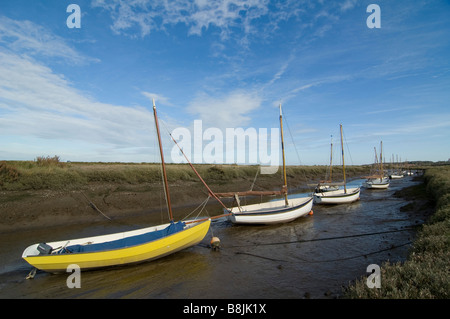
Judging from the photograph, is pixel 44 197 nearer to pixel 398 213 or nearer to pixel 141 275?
pixel 141 275

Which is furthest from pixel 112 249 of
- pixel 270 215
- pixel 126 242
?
pixel 270 215

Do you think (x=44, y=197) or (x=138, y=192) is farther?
(x=138, y=192)

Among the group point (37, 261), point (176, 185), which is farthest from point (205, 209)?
point (37, 261)

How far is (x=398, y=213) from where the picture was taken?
23.9m

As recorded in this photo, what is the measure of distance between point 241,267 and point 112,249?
6585 millimetres

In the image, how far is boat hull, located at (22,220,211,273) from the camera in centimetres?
1113

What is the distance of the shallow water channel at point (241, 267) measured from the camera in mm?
9766

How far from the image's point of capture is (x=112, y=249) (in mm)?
11484

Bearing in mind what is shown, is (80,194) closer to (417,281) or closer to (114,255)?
(114,255)

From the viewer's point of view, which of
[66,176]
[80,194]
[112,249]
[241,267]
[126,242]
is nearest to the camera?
[112,249]

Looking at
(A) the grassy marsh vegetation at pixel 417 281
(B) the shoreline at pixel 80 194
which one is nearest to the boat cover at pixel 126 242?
(A) the grassy marsh vegetation at pixel 417 281

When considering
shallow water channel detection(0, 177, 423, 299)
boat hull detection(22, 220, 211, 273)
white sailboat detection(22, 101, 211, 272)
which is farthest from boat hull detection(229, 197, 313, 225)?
boat hull detection(22, 220, 211, 273)
